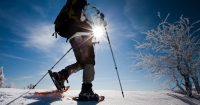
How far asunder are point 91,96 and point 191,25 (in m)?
5.08

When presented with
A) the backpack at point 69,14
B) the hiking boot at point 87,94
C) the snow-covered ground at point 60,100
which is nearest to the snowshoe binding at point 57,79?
the snow-covered ground at point 60,100

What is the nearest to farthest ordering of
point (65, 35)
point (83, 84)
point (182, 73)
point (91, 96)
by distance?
point (91, 96), point (83, 84), point (65, 35), point (182, 73)

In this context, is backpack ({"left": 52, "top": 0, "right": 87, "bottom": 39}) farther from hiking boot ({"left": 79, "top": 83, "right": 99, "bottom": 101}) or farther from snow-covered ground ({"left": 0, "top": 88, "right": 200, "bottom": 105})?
snow-covered ground ({"left": 0, "top": 88, "right": 200, "bottom": 105})

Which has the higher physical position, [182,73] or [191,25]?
[191,25]

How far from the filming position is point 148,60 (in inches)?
216

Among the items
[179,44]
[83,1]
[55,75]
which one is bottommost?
[55,75]

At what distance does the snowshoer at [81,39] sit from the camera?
8.76 ft

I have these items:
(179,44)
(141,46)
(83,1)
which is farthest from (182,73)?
(83,1)

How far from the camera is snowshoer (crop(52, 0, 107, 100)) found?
2.67 metres

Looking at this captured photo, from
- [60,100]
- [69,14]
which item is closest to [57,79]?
[60,100]

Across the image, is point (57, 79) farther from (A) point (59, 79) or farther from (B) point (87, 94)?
(B) point (87, 94)

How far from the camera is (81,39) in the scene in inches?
114

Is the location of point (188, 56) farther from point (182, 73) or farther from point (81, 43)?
point (81, 43)

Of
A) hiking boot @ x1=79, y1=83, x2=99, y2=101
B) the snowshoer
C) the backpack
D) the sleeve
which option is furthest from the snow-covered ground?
the sleeve
